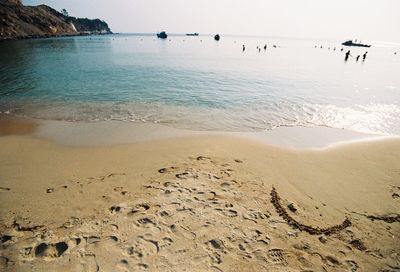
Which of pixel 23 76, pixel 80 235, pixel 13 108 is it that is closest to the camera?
pixel 80 235

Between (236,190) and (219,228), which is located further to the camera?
(236,190)

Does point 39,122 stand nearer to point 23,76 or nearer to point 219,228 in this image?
point 219,228

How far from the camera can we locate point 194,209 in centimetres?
586

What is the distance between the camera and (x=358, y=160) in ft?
30.9

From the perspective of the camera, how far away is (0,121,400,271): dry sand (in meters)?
4.63

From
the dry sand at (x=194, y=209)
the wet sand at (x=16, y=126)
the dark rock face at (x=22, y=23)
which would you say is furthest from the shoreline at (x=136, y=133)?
the dark rock face at (x=22, y=23)

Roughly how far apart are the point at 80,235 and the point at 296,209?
Result: 214 inches

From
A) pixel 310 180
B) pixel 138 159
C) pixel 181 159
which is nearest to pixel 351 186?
pixel 310 180

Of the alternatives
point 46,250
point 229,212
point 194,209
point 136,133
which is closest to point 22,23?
point 136,133

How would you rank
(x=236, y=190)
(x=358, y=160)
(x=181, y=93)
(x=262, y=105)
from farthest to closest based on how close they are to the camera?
1. (x=181, y=93)
2. (x=262, y=105)
3. (x=358, y=160)
4. (x=236, y=190)

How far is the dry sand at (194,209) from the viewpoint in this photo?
15.2 feet

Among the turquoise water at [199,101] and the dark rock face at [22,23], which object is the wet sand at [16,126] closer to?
the turquoise water at [199,101]

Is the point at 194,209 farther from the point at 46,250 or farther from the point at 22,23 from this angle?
the point at 22,23

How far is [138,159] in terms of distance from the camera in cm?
861
